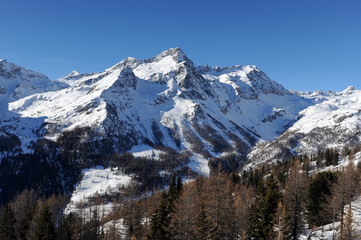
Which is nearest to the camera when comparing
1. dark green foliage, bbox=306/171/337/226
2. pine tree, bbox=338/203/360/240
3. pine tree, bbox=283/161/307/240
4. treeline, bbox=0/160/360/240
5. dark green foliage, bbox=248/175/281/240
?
pine tree, bbox=338/203/360/240

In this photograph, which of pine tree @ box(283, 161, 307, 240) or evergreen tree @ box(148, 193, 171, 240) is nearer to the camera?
pine tree @ box(283, 161, 307, 240)

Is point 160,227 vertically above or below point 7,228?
above

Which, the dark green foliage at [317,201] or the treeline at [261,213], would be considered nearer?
the treeline at [261,213]

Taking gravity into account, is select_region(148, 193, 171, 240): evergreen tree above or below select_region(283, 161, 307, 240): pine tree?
below

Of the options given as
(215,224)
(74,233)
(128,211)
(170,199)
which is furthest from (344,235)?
(74,233)

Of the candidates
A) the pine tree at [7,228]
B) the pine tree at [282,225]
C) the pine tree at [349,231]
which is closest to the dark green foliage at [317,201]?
the pine tree at [349,231]

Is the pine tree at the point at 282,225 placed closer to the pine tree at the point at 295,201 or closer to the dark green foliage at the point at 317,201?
the pine tree at the point at 295,201

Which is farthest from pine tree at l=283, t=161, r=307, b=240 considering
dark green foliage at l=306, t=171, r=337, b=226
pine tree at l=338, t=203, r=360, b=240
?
pine tree at l=338, t=203, r=360, b=240

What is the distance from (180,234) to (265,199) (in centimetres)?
1729

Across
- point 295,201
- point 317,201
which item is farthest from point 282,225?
point 317,201

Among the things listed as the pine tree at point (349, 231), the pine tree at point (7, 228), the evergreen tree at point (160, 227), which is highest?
the pine tree at point (349, 231)

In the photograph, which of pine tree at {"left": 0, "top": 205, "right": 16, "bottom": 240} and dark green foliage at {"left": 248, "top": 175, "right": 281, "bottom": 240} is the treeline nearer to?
dark green foliage at {"left": 248, "top": 175, "right": 281, "bottom": 240}

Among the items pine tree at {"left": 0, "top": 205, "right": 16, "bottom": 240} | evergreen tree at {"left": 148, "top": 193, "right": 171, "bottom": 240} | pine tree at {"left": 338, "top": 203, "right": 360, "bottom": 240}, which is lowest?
pine tree at {"left": 0, "top": 205, "right": 16, "bottom": 240}

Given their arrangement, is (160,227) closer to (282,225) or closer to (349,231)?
(282,225)
